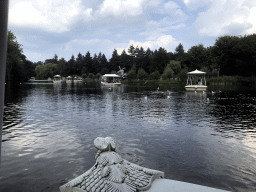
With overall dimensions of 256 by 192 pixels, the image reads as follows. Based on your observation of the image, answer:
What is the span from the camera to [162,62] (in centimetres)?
10856

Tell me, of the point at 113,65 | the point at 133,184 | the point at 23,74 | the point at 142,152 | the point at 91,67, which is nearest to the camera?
the point at 133,184

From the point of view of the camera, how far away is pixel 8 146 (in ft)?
25.0

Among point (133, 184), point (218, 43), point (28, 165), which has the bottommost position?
point (28, 165)

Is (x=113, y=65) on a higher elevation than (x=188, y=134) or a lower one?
higher

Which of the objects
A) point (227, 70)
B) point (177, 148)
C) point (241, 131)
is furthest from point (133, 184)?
point (227, 70)

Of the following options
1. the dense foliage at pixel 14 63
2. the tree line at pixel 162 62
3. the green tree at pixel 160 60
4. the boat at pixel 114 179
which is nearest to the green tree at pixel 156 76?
the tree line at pixel 162 62

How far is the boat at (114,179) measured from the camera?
333 cm

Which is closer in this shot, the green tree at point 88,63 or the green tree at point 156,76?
the green tree at point 156,76

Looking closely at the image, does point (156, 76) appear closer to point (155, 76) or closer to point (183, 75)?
point (155, 76)

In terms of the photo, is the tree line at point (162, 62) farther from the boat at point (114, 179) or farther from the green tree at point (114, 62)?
the boat at point (114, 179)

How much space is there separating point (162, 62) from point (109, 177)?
108099mm

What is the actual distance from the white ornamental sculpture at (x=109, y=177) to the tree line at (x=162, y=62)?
Result: 2645 inches

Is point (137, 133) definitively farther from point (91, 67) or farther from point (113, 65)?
point (91, 67)

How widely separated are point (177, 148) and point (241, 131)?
4.25 metres
